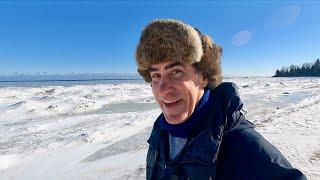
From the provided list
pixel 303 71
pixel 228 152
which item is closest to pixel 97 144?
pixel 228 152

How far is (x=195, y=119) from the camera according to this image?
1845mm

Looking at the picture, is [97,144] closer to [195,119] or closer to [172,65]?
[172,65]

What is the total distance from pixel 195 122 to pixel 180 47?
1.46ft

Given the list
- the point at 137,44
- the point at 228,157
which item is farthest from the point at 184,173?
the point at 137,44

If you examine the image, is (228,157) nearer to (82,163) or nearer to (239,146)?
(239,146)

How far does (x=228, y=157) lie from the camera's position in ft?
5.41

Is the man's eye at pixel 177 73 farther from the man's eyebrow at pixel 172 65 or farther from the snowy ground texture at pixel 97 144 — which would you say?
the snowy ground texture at pixel 97 144

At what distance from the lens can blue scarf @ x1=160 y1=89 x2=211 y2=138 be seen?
1.84m

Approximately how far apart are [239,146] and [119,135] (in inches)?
329

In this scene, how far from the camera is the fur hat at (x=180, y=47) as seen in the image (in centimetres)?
202

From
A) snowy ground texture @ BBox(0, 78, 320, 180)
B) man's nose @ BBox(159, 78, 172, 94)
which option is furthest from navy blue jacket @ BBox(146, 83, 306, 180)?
snowy ground texture @ BBox(0, 78, 320, 180)

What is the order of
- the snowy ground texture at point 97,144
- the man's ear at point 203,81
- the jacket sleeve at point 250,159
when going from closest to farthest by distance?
the jacket sleeve at point 250,159, the man's ear at point 203,81, the snowy ground texture at point 97,144

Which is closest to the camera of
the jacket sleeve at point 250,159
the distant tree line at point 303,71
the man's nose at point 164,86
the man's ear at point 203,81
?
the jacket sleeve at point 250,159

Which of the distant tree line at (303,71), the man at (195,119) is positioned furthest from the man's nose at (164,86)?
the distant tree line at (303,71)
